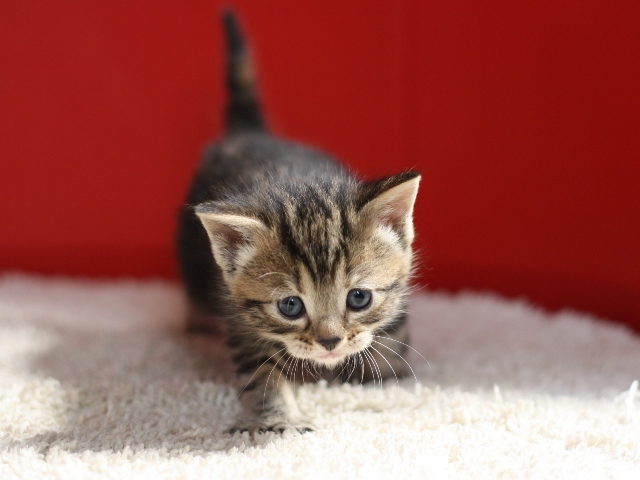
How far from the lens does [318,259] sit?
131cm

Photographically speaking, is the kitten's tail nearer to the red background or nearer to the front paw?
the red background

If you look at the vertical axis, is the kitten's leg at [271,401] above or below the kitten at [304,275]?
below

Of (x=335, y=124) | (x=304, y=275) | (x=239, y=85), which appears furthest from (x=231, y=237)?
(x=335, y=124)

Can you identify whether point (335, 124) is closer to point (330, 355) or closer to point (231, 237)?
point (231, 237)

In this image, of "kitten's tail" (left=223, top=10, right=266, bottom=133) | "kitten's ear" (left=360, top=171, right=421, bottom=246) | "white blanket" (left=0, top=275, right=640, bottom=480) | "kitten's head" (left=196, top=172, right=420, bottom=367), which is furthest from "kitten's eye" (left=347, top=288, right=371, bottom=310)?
"kitten's tail" (left=223, top=10, right=266, bottom=133)

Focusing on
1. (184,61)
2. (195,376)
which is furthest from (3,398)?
(184,61)

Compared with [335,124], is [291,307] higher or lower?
lower

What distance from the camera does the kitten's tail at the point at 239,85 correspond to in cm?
213

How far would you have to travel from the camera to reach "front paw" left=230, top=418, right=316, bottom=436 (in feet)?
4.45

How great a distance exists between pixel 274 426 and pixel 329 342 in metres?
0.23

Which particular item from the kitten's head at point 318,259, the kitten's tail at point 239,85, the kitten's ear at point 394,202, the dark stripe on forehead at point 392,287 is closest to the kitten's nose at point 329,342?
the kitten's head at point 318,259

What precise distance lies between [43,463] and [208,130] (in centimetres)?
153

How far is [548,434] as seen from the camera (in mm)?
1344

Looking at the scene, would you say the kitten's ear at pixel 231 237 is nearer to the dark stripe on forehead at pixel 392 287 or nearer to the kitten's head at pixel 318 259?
the kitten's head at pixel 318 259
